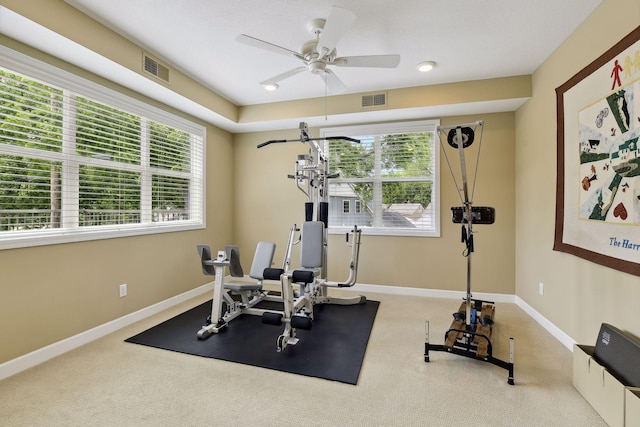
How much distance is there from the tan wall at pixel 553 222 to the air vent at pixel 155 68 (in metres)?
3.81

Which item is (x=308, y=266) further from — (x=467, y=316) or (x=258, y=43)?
(x=258, y=43)

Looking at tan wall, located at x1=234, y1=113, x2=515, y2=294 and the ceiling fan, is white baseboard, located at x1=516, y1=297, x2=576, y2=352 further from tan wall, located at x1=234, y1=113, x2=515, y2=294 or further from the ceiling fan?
the ceiling fan

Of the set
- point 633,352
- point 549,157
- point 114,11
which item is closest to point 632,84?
point 549,157

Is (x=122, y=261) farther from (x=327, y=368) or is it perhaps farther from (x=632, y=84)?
(x=632, y=84)

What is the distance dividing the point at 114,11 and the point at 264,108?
2163 mm

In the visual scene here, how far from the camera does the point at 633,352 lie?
1.71 meters

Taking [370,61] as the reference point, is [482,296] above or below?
below

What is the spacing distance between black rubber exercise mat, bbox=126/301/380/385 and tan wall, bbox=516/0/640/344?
179 cm

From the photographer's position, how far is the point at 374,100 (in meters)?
3.85

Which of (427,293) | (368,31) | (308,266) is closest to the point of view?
(368,31)

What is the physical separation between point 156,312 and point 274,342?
1667 millimetres

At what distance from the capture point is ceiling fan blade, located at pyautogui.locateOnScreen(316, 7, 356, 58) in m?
1.74

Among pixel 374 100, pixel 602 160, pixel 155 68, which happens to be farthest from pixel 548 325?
pixel 155 68

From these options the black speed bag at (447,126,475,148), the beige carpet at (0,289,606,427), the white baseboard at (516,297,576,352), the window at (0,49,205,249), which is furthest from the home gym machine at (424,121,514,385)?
the window at (0,49,205,249)
